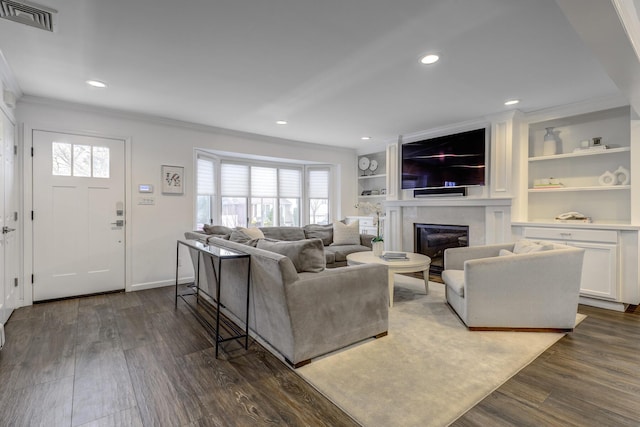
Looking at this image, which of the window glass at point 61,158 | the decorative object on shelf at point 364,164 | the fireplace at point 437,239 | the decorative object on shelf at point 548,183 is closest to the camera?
the window glass at point 61,158

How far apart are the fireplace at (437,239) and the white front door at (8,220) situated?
17.2 feet

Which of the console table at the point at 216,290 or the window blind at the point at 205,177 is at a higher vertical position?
the window blind at the point at 205,177

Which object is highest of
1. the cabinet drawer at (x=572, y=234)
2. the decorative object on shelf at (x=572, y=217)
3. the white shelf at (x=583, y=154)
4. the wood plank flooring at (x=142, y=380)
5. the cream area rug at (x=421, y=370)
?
the white shelf at (x=583, y=154)

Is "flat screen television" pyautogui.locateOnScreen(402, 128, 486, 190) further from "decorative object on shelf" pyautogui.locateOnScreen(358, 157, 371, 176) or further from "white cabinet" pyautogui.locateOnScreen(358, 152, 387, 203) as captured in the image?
"decorative object on shelf" pyautogui.locateOnScreen(358, 157, 371, 176)

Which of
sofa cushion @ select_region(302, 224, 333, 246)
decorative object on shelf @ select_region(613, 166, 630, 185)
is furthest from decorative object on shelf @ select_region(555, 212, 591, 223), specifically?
sofa cushion @ select_region(302, 224, 333, 246)

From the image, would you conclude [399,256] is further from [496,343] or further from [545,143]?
[545,143]

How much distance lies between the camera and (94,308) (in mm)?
3488

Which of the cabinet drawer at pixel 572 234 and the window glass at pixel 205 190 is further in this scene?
the window glass at pixel 205 190

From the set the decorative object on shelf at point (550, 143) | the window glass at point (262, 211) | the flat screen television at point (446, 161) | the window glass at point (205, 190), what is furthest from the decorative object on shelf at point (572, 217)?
the window glass at point (205, 190)

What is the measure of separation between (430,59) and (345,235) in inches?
125

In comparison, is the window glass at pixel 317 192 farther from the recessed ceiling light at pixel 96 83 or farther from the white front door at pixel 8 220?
the white front door at pixel 8 220

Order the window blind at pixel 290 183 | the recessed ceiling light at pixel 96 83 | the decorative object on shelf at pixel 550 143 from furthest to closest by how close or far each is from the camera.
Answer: the window blind at pixel 290 183, the decorative object on shelf at pixel 550 143, the recessed ceiling light at pixel 96 83

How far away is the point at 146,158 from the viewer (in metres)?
4.30

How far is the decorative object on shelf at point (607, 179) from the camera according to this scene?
3.74 metres
